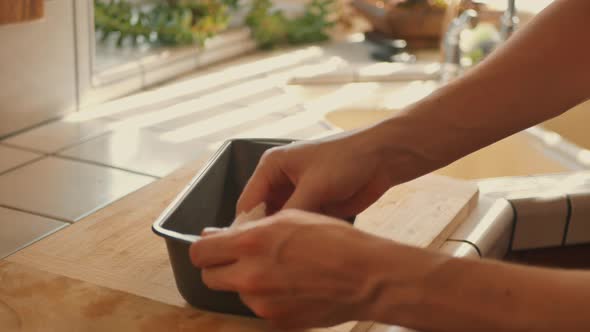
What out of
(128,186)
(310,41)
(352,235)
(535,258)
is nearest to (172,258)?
(352,235)

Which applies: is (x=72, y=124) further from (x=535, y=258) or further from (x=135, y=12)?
(x=535, y=258)

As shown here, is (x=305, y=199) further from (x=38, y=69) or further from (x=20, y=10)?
(x=38, y=69)

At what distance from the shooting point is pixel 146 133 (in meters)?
1.45

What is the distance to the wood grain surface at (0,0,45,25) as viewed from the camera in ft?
4.16

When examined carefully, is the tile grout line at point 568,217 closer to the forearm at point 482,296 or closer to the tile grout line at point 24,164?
the forearm at point 482,296

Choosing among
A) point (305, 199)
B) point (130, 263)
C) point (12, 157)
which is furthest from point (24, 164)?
point (305, 199)

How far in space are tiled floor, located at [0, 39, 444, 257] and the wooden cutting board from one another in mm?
48

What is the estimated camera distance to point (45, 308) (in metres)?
0.87

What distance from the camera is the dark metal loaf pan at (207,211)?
836mm

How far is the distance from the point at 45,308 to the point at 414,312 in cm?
42

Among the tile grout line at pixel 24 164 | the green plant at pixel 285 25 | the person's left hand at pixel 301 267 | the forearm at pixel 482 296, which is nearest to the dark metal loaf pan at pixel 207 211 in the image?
the person's left hand at pixel 301 267

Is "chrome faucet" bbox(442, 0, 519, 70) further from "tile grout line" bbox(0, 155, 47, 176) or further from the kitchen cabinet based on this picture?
"tile grout line" bbox(0, 155, 47, 176)

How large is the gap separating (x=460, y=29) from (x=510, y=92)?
92 centimetres

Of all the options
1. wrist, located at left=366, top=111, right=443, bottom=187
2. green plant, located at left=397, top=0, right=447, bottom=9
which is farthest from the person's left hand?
green plant, located at left=397, top=0, right=447, bottom=9
